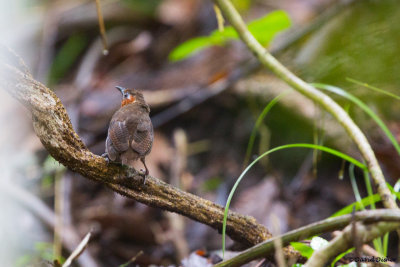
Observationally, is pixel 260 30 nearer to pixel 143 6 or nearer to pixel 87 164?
pixel 87 164

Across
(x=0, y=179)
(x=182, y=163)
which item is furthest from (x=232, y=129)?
(x=0, y=179)

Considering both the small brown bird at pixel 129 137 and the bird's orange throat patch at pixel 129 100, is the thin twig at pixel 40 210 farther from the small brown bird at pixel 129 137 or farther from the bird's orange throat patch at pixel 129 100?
the small brown bird at pixel 129 137

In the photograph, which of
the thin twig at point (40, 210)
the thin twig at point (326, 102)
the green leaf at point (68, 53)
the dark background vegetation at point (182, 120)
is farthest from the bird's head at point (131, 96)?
the green leaf at point (68, 53)

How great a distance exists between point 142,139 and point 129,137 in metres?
0.10

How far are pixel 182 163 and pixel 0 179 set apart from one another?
70.7 inches

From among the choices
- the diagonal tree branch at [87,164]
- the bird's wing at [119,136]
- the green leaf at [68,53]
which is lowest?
the diagonal tree branch at [87,164]

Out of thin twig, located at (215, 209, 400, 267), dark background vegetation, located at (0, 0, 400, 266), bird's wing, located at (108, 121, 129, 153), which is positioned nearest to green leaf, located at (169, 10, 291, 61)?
dark background vegetation, located at (0, 0, 400, 266)

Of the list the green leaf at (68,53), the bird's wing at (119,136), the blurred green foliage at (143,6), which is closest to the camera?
the bird's wing at (119,136)

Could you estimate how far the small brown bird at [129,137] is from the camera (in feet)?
7.63

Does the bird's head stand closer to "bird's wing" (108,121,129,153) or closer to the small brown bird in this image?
the small brown bird

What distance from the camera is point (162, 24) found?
775cm

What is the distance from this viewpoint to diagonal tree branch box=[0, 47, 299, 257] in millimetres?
1873

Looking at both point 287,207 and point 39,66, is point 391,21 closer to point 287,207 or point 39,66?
point 287,207

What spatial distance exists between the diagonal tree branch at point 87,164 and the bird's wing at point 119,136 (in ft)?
0.73
